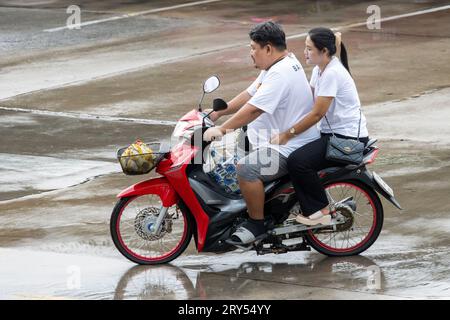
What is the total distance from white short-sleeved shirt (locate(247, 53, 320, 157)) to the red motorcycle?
0.30 metres

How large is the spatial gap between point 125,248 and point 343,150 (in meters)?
1.79

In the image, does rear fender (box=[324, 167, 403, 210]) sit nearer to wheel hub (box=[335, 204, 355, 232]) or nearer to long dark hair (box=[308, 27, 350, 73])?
wheel hub (box=[335, 204, 355, 232])

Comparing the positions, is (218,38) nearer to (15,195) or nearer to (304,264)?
(15,195)

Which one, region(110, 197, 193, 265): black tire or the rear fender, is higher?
the rear fender

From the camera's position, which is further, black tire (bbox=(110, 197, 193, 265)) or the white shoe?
black tire (bbox=(110, 197, 193, 265))

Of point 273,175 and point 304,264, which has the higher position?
point 273,175

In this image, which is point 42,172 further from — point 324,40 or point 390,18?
point 390,18

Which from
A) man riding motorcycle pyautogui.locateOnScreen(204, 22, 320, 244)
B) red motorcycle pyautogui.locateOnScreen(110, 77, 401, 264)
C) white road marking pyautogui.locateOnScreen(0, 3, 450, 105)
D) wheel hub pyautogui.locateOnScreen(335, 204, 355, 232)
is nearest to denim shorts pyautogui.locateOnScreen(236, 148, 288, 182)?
man riding motorcycle pyautogui.locateOnScreen(204, 22, 320, 244)

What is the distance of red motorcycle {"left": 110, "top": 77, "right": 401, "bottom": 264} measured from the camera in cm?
870

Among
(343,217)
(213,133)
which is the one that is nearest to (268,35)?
(213,133)

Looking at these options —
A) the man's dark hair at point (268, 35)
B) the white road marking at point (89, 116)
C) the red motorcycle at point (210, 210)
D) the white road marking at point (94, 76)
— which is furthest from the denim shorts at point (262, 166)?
the white road marking at point (94, 76)
